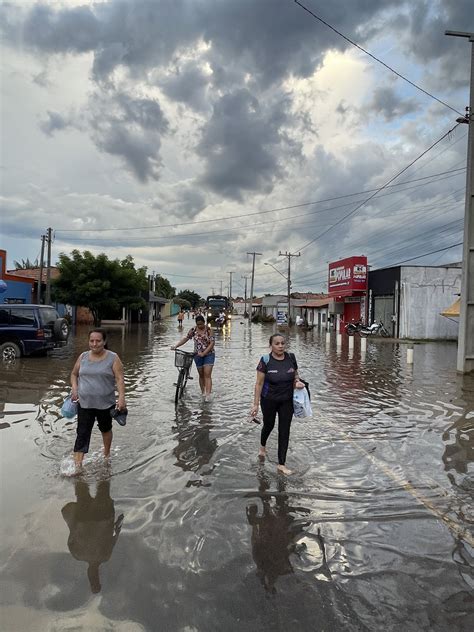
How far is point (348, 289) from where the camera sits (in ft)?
132

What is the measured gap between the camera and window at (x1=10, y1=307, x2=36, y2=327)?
15086 mm

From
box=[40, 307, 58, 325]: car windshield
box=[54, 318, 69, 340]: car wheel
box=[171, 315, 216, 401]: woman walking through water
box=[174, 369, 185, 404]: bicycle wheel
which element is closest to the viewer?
box=[174, 369, 185, 404]: bicycle wheel

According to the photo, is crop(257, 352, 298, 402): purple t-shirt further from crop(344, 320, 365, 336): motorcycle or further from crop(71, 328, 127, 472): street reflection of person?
crop(344, 320, 365, 336): motorcycle

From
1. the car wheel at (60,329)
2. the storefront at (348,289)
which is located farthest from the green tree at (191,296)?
the car wheel at (60,329)

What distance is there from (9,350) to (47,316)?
1.56m

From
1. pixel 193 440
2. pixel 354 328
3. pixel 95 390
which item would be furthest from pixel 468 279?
pixel 354 328

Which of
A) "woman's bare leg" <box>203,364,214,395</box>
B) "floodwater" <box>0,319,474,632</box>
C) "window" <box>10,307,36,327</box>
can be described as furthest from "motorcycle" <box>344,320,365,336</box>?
"floodwater" <box>0,319,474,632</box>

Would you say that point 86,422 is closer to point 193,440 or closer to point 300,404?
point 193,440

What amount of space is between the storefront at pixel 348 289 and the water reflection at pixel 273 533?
36.1 meters

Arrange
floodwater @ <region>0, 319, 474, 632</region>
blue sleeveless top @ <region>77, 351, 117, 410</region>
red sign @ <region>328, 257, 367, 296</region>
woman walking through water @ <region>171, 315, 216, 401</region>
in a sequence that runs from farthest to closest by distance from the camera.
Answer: red sign @ <region>328, 257, 367, 296</region> → woman walking through water @ <region>171, 315, 216, 401</region> → blue sleeveless top @ <region>77, 351, 117, 410</region> → floodwater @ <region>0, 319, 474, 632</region>

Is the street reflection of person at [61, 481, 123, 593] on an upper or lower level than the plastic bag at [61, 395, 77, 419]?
lower

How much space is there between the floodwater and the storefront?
3242 centimetres

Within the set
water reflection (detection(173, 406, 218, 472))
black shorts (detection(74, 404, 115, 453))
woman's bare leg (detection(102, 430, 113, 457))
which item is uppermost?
black shorts (detection(74, 404, 115, 453))

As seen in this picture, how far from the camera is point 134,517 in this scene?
4129 mm
